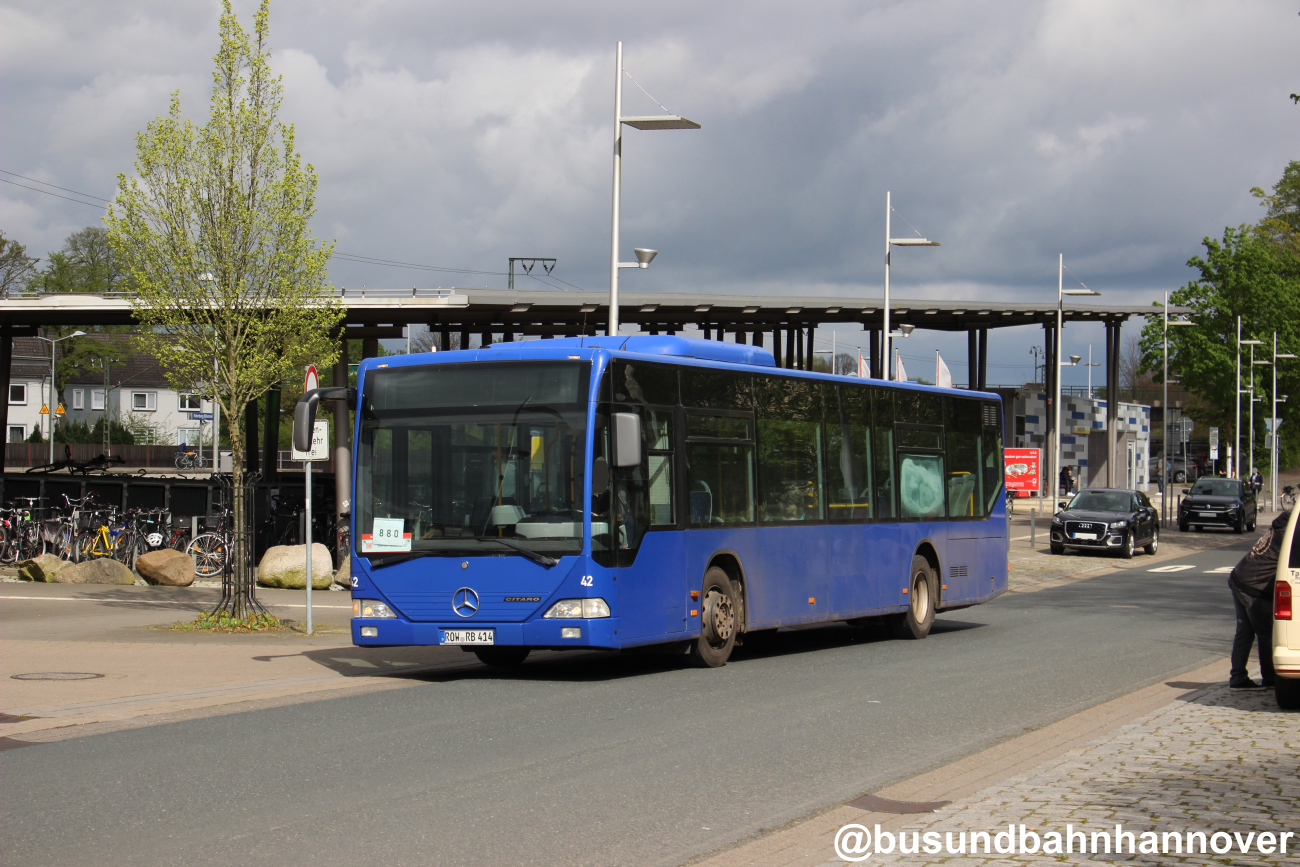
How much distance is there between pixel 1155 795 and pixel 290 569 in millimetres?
17422

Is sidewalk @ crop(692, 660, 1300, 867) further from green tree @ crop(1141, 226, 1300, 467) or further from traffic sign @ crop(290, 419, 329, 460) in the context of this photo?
green tree @ crop(1141, 226, 1300, 467)

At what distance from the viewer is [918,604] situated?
56.5 feet

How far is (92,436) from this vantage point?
275 ft

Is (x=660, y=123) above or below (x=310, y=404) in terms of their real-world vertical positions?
above

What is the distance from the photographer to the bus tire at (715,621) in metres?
13.2

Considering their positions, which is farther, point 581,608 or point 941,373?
point 941,373

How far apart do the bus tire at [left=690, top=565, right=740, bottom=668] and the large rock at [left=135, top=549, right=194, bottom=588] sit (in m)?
12.6

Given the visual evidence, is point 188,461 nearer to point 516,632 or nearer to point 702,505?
point 702,505

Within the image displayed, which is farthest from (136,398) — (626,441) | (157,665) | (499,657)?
(626,441)

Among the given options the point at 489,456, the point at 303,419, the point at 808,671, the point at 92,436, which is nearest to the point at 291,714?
the point at 489,456

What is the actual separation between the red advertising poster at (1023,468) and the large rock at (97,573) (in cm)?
2062

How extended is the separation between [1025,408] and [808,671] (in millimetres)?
56578

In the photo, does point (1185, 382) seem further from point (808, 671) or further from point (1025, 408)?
Result: point (808, 671)

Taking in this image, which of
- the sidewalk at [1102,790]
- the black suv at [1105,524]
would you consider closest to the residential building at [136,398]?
the black suv at [1105,524]
